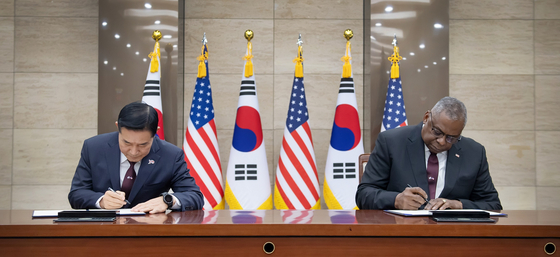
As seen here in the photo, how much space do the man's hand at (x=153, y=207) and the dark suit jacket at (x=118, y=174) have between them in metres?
0.22

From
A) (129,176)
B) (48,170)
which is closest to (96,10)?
(48,170)

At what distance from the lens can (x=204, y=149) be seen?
383cm

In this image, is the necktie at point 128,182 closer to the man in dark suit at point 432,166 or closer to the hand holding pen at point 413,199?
the man in dark suit at point 432,166

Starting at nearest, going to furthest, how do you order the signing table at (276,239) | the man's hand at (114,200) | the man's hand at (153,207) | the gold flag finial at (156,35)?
the signing table at (276,239) → the man's hand at (153,207) → the man's hand at (114,200) → the gold flag finial at (156,35)

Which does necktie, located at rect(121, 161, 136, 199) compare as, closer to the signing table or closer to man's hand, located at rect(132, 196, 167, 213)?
man's hand, located at rect(132, 196, 167, 213)

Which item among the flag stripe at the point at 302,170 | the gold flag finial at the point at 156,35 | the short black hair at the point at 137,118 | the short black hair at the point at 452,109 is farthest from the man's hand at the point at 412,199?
the gold flag finial at the point at 156,35

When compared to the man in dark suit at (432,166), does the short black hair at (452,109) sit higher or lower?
higher

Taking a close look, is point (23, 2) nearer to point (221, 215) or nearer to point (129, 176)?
point (129, 176)

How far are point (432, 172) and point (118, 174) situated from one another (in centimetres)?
173

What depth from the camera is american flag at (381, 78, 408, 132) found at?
3.91 metres

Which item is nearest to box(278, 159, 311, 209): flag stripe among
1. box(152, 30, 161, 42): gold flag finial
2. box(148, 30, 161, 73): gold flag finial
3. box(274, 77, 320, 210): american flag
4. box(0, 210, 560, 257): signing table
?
box(274, 77, 320, 210): american flag

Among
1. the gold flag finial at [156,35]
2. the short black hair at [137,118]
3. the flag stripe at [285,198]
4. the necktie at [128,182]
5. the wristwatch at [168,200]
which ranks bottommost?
the flag stripe at [285,198]

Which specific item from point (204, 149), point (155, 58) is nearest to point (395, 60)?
point (204, 149)

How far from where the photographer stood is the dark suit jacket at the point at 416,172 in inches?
92.7
